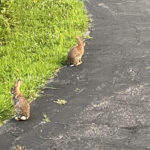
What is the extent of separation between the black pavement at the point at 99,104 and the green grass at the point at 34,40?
0.36 metres

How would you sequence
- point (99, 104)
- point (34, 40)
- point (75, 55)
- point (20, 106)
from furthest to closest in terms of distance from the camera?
point (34, 40) < point (75, 55) < point (99, 104) < point (20, 106)

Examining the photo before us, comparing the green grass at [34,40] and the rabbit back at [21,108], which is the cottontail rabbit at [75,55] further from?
the rabbit back at [21,108]

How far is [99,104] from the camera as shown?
812 cm

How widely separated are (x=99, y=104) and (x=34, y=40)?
3.31 m

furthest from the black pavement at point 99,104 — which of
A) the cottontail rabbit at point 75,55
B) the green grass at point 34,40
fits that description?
the green grass at point 34,40

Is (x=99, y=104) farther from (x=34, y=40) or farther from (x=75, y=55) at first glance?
(x=34, y=40)

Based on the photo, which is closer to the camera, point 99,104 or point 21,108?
point 21,108

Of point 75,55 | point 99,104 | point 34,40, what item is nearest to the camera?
point 99,104

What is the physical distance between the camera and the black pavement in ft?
23.3

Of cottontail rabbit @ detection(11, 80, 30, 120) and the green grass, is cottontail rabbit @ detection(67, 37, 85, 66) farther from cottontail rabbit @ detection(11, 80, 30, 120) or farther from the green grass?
cottontail rabbit @ detection(11, 80, 30, 120)

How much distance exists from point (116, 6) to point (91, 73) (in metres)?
4.78

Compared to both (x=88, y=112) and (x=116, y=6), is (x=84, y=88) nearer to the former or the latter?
(x=88, y=112)

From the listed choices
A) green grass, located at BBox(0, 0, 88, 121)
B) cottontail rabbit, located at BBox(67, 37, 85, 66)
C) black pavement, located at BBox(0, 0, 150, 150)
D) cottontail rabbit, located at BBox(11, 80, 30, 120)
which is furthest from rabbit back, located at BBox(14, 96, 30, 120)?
cottontail rabbit, located at BBox(67, 37, 85, 66)

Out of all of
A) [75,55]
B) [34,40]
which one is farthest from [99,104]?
[34,40]
